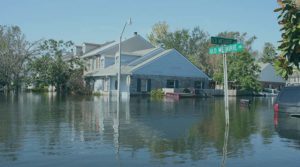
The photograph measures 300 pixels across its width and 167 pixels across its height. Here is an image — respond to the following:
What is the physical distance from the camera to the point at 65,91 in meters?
56.8

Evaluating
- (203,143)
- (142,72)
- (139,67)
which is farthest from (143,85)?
(203,143)

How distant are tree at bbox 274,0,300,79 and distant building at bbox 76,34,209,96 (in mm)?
42395

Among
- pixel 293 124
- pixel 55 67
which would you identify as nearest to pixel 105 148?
pixel 293 124

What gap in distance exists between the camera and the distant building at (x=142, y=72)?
4906 cm

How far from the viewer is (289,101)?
12.8m

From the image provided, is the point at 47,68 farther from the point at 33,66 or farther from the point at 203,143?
the point at 203,143

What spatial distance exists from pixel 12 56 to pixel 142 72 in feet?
60.1

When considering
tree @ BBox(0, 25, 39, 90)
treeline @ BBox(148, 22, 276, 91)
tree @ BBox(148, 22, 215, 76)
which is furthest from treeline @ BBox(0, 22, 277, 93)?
tree @ BBox(148, 22, 215, 76)

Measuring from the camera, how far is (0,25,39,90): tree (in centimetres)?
5350

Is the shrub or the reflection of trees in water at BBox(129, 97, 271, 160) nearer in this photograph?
the reflection of trees in water at BBox(129, 97, 271, 160)

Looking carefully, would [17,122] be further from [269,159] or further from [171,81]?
[171,81]

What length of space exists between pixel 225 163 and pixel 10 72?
165 ft

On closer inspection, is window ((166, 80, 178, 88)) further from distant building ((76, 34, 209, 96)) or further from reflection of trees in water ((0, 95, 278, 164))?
reflection of trees in water ((0, 95, 278, 164))

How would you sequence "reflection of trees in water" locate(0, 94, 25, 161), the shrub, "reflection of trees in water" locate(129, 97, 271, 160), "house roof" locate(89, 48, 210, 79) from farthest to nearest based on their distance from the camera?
"house roof" locate(89, 48, 210, 79) → the shrub → "reflection of trees in water" locate(129, 97, 271, 160) → "reflection of trees in water" locate(0, 94, 25, 161)
